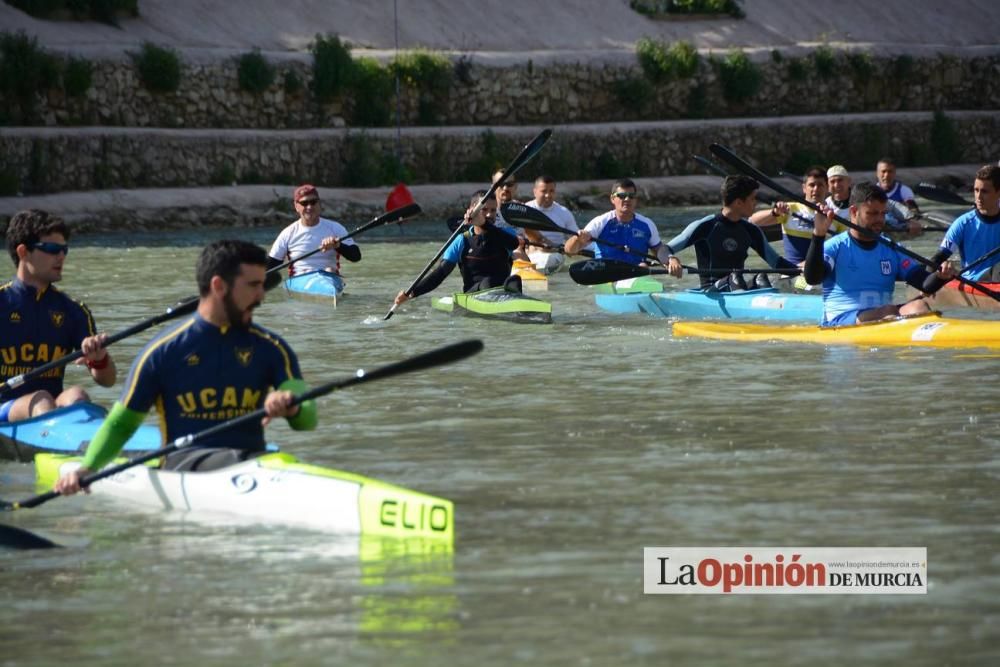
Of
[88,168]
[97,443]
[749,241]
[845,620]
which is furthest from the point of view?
[88,168]

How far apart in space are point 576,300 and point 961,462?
31.6ft

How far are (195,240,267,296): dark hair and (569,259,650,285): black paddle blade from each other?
874 centimetres

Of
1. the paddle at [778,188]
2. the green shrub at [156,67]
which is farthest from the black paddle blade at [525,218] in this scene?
the green shrub at [156,67]

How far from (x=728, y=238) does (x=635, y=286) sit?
2365mm

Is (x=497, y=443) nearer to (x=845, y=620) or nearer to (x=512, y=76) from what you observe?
(x=845, y=620)

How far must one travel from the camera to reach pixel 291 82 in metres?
34.0

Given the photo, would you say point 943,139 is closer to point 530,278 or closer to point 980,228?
point 530,278

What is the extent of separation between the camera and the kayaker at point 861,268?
12453 millimetres

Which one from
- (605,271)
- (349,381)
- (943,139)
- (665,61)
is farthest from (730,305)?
(943,139)

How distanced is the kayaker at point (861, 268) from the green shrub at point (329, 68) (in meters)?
22.2

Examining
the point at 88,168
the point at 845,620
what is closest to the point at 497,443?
the point at 845,620

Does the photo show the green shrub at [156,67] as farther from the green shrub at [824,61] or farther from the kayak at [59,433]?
the kayak at [59,433]

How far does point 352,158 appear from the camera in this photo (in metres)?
33.3

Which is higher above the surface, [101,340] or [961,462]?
[101,340]
